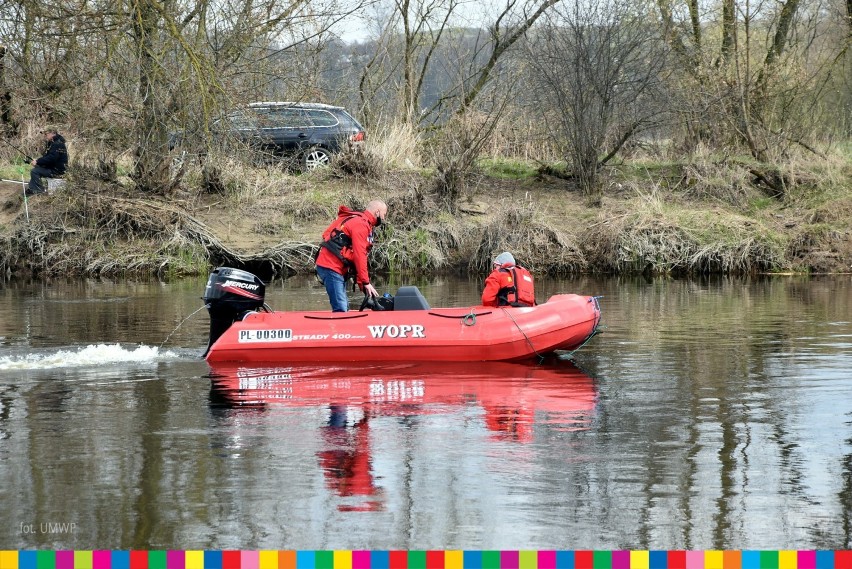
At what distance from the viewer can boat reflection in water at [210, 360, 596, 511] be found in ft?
25.8

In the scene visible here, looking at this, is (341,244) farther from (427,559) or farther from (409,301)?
(427,559)

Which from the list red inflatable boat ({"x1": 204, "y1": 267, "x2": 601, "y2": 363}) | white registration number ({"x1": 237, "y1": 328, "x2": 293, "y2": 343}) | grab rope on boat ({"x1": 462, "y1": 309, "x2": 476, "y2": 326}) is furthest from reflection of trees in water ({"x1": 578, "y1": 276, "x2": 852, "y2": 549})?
white registration number ({"x1": 237, "y1": 328, "x2": 293, "y2": 343})

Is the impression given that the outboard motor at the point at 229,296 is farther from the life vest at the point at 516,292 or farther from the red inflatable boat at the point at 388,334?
the life vest at the point at 516,292

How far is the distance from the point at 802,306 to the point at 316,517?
1232 centimetres

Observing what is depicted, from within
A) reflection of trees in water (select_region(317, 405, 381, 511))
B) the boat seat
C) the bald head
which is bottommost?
reflection of trees in water (select_region(317, 405, 381, 511))

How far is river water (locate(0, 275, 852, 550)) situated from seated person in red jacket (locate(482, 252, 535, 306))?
71 cm

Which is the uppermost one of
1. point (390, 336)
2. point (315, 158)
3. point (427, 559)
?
point (315, 158)

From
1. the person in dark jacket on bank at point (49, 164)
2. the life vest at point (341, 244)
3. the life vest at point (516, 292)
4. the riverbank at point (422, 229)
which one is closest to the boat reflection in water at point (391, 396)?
the life vest at point (516, 292)

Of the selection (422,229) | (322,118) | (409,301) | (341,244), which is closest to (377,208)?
(341,244)

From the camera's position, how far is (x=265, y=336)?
11797 mm

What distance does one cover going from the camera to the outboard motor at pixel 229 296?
1190 cm

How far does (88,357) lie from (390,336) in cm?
306

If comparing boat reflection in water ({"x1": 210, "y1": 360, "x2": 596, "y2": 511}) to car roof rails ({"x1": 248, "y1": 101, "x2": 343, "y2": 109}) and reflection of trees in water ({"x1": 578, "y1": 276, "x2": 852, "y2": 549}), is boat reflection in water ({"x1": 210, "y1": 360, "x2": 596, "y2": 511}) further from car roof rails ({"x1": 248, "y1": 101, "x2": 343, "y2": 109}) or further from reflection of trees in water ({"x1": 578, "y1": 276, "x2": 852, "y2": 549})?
car roof rails ({"x1": 248, "y1": 101, "x2": 343, "y2": 109})

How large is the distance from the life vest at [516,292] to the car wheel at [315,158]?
13.6 meters
